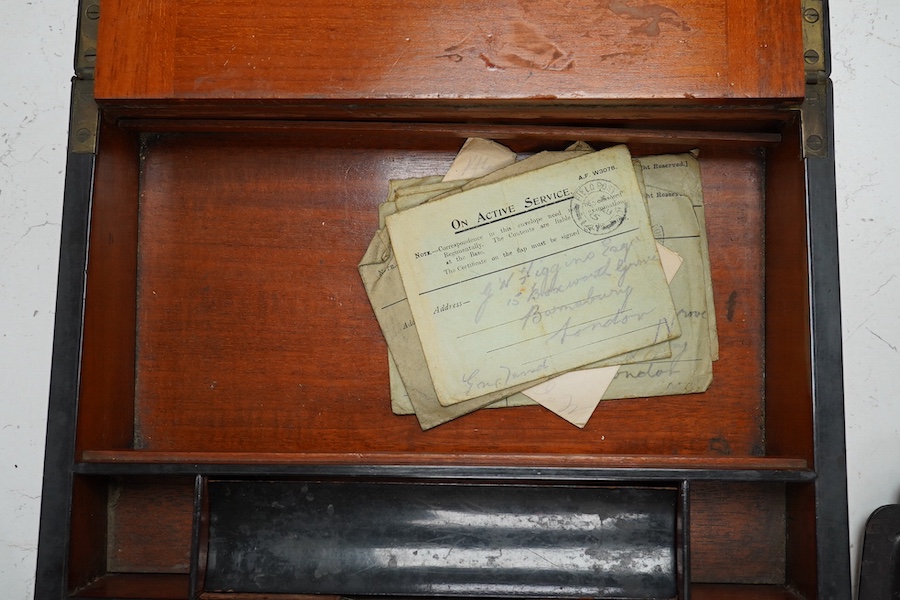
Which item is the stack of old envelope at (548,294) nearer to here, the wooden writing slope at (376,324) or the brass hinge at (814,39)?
the wooden writing slope at (376,324)

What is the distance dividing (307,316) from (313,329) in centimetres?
2

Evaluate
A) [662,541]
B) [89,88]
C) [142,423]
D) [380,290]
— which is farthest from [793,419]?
[89,88]

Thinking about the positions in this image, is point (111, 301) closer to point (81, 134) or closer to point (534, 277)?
point (81, 134)

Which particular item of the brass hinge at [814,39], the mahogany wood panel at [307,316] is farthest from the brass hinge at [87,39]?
the brass hinge at [814,39]

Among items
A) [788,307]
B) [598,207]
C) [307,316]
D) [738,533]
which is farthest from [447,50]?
[738,533]

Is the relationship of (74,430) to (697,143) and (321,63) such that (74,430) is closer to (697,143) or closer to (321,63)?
(321,63)

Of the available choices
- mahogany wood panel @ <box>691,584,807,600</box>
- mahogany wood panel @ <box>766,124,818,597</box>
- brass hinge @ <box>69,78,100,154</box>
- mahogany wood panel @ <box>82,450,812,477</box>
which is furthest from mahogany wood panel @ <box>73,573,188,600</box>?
mahogany wood panel @ <box>766,124,818,597</box>

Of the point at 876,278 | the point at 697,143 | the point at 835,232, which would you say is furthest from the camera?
the point at 876,278

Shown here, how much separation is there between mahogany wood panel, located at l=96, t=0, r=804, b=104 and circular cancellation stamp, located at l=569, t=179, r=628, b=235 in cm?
15

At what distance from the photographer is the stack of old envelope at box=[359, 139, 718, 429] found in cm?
106

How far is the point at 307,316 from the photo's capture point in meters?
1.11

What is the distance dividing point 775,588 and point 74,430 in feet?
3.04

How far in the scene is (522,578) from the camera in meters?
1.01

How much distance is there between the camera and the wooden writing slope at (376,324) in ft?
3.11
